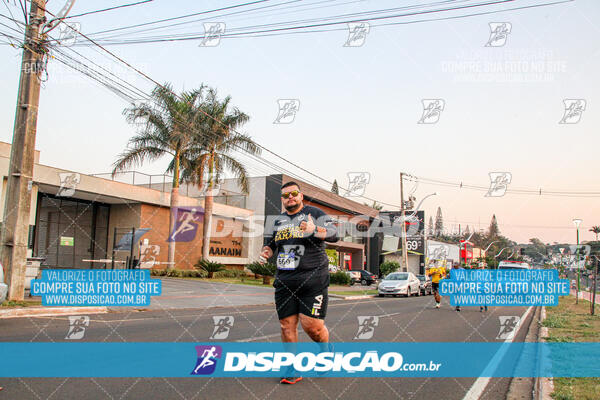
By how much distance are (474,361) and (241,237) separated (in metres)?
32.5

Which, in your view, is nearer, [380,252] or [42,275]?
[42,275]

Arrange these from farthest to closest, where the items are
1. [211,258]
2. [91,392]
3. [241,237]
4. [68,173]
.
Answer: [241,237] < [211,258] < [68,173] < [91,392]

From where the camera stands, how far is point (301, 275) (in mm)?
4770

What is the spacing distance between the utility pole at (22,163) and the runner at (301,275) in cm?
978

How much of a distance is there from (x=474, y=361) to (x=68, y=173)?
77.2 ft

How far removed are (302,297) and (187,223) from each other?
2848cm

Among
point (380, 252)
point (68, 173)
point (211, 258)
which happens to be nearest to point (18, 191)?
point (68, 173)

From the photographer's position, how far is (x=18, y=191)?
40.0ft

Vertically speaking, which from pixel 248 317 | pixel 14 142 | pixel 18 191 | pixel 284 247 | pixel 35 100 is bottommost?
pixel 248 317

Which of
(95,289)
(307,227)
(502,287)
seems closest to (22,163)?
(95,289)

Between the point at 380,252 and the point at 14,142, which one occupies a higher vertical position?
the point at 14,142

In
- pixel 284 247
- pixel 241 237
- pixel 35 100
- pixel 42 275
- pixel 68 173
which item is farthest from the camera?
pixel 241 237

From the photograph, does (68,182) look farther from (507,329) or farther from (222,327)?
(507,329)

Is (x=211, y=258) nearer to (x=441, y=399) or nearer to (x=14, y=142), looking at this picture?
(x=14, y=142)
